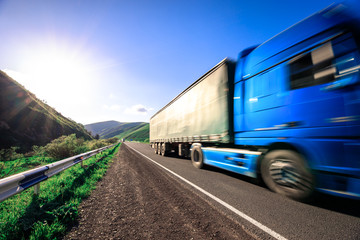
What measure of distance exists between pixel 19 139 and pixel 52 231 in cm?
3317

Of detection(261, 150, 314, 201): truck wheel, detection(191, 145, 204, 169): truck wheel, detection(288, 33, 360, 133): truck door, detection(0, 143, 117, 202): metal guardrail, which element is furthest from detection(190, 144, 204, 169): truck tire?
detection(0, 143, 117, 202): metal guardrail

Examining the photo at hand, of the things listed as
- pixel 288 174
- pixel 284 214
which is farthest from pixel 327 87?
pixel 284 214

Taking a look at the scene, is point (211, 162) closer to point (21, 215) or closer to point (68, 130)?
point (21, 215)

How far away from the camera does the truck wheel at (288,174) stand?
9.56ft

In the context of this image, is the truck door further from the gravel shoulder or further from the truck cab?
the gravel shoulder

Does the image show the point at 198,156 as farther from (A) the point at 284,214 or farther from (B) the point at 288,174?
(A) the point at 284,214

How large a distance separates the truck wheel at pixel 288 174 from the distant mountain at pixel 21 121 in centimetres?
3267

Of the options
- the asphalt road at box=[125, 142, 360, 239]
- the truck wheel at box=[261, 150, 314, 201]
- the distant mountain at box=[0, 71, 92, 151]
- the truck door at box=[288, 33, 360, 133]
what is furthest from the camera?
the distant mountain at box=[0, 71, 92, 151]

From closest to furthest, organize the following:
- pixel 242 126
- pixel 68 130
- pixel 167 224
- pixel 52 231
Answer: pixel 52 231 → pixel 167 224 → pixel 242 126 → pixel 68 130

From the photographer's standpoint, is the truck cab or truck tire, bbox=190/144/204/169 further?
truck tire, bbox=190/144/204/169

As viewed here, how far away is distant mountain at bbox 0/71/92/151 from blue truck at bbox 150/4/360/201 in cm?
3220

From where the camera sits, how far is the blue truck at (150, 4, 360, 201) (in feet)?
8.06

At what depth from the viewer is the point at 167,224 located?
93.2 inches

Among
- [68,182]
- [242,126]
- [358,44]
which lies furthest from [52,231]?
[358,44]
